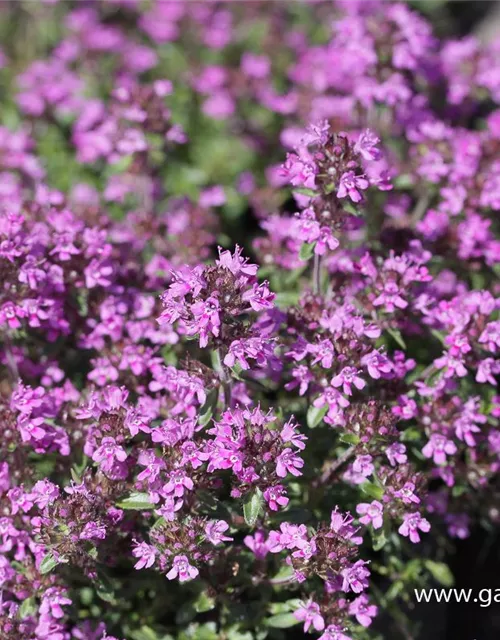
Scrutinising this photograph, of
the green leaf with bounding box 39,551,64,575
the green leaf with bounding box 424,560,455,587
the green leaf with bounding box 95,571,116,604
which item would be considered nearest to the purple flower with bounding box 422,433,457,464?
the green leaf with bounding box 424,560,455,587

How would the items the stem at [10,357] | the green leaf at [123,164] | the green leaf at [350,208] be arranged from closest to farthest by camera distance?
the green leaf at [350,208] → the stem at [10,357] → the green leaf at [123,164]

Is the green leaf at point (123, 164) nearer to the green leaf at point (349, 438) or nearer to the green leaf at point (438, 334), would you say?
the green leaf at point (438, 334)

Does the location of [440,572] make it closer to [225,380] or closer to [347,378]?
[347,378]

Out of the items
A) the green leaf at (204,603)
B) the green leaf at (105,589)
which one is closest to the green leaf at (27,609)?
the green leaf at (105,589)

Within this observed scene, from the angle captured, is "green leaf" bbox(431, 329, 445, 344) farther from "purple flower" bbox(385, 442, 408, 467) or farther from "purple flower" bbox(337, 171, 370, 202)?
"purple flower" bbox(337, 171, 370, 202)

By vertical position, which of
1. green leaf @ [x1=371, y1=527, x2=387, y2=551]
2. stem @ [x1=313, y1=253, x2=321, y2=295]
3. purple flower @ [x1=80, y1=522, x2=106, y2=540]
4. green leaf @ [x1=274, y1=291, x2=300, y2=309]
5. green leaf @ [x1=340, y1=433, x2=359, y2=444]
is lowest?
green leaf @ [x1=371, y1=527, x2=387, y2=551]

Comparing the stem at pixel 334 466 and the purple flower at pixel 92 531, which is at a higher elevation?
the stem at pixel 334 466

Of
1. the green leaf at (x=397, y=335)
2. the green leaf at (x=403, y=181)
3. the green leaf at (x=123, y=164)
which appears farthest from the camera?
the green leaf at (x=403, y=181)
